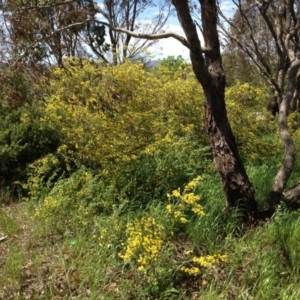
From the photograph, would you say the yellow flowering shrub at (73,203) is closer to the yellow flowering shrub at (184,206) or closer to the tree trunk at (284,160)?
the yellow flowering shrub at (184,206)

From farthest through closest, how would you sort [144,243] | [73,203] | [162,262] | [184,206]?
[73,203]
[184,206]
[162,262]
[144,243]

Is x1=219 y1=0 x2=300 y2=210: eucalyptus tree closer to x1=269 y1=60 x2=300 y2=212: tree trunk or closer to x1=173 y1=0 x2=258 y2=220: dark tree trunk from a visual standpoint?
x1=269 y1=60 x2=300 y2=212: tree trunk

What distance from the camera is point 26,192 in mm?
6609

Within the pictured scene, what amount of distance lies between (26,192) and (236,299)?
4.12 m

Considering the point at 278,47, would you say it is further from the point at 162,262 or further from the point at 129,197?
the point at 162,262

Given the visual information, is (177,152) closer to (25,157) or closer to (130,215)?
(130,215)

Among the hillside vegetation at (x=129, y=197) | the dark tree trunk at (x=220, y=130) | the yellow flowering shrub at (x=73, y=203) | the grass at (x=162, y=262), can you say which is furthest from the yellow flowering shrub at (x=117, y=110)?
the grass at (x=162, y=262)

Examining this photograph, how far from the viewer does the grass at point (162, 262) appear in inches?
136

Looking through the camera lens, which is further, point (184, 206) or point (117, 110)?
point (117, 110)

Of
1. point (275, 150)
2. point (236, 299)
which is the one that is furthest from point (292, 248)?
point (275, 150)

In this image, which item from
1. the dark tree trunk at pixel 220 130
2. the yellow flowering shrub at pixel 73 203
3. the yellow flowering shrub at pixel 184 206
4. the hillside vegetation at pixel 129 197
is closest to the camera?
the hillside vegetation at pixel 129 197

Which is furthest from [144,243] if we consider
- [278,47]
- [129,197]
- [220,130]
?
[278,47]

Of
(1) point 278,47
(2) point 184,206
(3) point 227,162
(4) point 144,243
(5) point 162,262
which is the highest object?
(1) point 278,47

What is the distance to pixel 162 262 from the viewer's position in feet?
11.8
